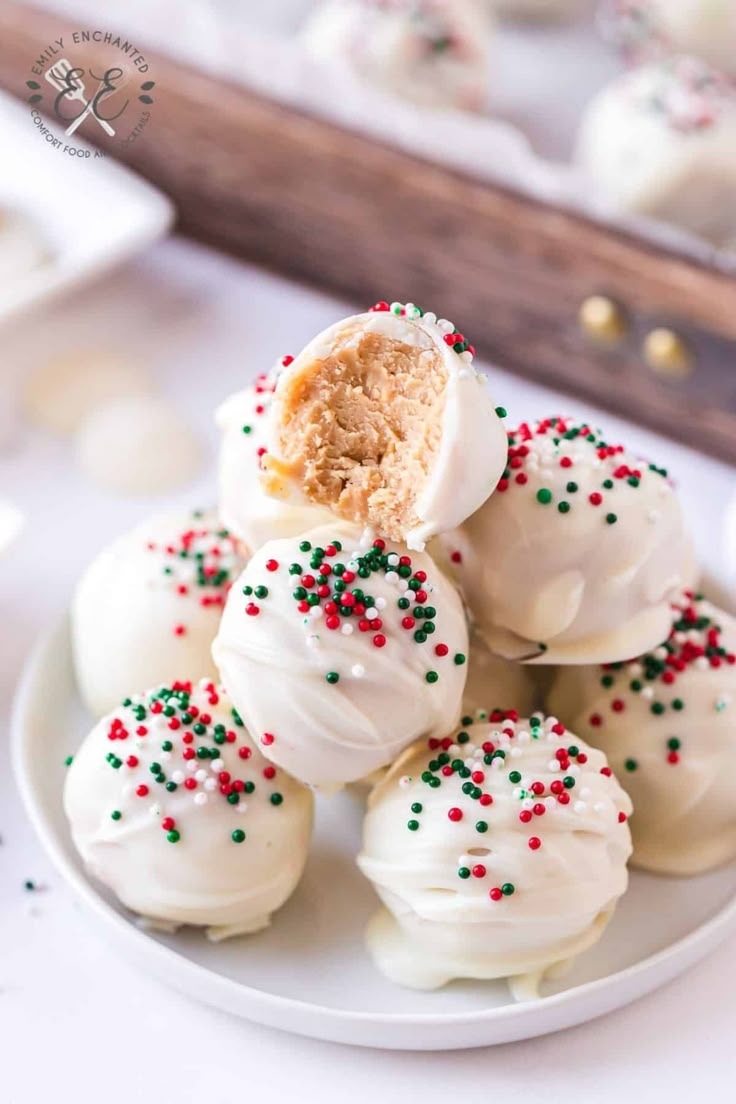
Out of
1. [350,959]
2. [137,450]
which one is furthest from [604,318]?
[350,959]

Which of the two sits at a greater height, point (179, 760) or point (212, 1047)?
point (179, 760)

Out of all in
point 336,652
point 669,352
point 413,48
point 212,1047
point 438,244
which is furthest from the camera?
point 413,48

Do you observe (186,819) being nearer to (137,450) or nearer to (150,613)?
(150,613)

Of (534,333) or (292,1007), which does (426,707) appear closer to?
(292,1007)

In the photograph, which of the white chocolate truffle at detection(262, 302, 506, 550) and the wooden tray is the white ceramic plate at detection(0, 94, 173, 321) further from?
the white chocolate truffle at detection(262, 302, 506, 550)

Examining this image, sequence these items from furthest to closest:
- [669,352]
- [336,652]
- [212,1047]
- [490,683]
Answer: [669,352] < [490,683] < [212,1047] < [336,652]

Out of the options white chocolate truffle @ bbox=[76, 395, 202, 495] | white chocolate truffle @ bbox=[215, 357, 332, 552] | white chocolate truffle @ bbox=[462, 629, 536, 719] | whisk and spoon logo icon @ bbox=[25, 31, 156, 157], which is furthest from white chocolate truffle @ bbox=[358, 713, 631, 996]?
whisk and spoon logo icon @ bbox=[25, 31, 156, 157]

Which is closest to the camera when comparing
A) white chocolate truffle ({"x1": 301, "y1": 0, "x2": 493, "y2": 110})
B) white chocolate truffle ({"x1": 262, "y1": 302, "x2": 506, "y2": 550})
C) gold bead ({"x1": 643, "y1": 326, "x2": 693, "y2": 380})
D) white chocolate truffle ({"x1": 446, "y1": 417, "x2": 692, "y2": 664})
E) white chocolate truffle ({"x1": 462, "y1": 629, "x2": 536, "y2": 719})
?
white chocolate truffle ({"x1": 262, "y1": 302, "x2": 506, "y2": 550})
